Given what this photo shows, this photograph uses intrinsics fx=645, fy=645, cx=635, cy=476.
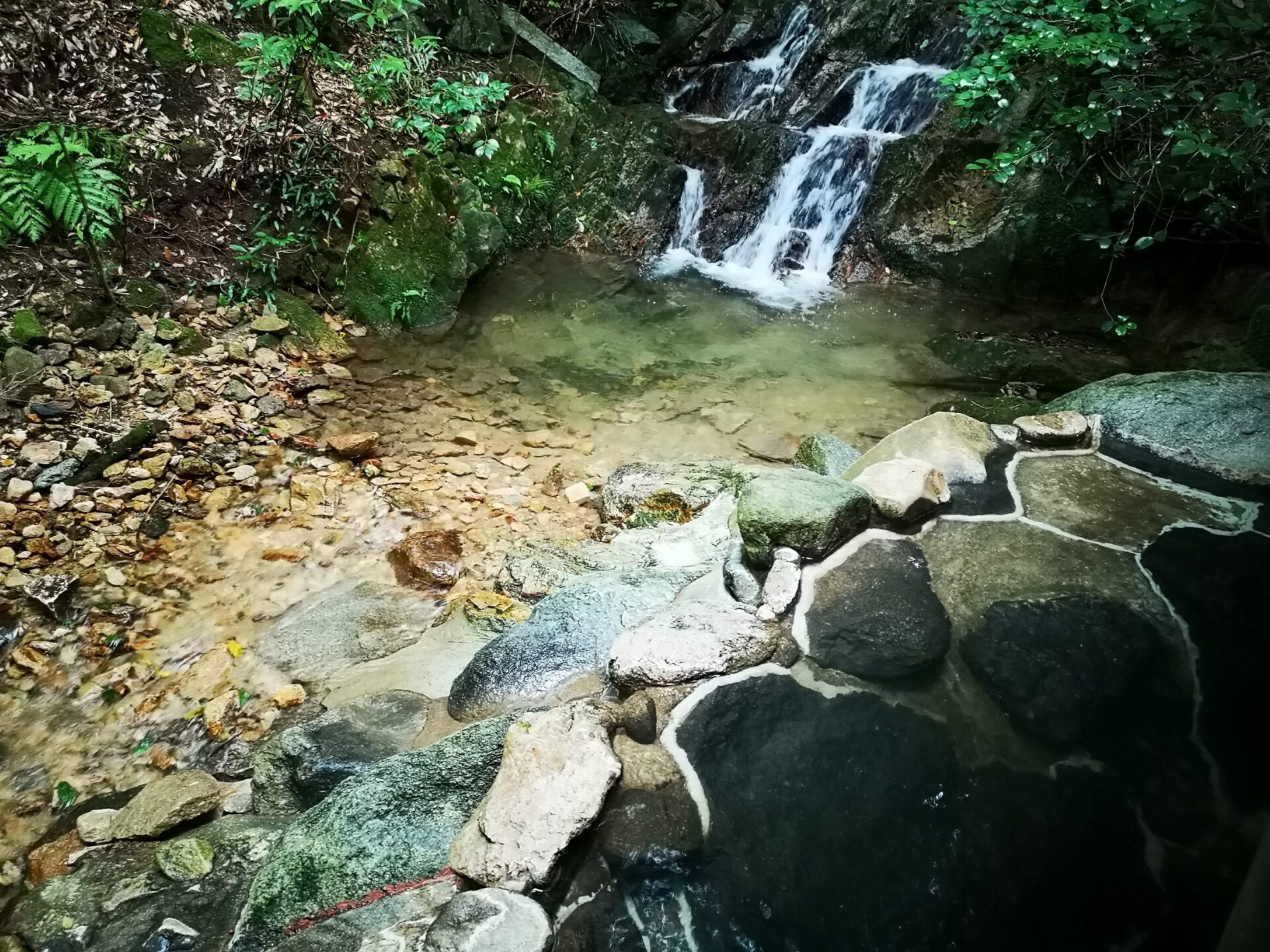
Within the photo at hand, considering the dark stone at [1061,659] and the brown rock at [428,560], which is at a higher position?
the dark stone at [1061,659]

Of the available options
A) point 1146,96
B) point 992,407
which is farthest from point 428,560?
point 1146,96

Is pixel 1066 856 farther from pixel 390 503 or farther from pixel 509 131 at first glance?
pixel 509 131

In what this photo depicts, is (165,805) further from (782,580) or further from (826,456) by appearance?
(826,456)

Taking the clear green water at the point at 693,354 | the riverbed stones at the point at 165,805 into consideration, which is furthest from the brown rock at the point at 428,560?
the clear green water at the point at 693,354

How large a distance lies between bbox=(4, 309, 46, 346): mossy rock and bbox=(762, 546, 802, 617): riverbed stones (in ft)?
15.2

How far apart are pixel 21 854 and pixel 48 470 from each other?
6.88 feet

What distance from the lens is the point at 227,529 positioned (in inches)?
149

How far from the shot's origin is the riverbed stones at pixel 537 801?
5.59ft

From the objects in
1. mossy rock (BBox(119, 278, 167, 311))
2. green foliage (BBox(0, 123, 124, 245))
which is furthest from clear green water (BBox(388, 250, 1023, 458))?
green foliage (BBox(0, 123, 124, 245))

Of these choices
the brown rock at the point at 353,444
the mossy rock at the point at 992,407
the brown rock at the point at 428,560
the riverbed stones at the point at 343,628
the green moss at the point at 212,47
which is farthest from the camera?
the green moss at the point at 212,47

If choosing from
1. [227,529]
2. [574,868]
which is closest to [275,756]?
[574,868]

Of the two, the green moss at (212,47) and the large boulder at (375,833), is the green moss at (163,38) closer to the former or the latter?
the green moss at (212,47)

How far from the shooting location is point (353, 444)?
14.3 ft

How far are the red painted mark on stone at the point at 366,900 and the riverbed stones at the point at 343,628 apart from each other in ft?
4.82
